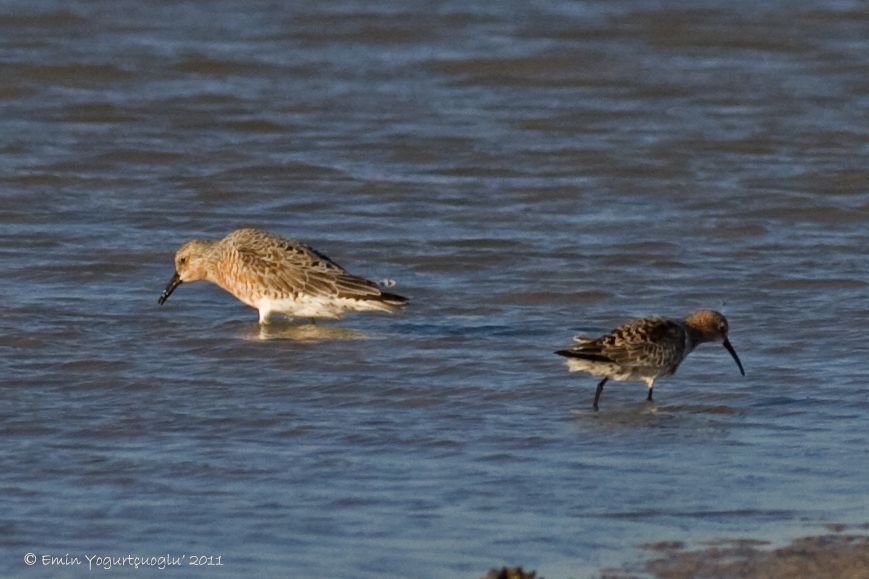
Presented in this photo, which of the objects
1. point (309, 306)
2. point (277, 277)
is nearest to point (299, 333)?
point (309, 306)

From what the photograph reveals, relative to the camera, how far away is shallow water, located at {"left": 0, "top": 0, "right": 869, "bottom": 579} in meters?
6.81

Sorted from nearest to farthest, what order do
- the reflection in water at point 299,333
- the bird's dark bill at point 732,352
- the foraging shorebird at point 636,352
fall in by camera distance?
1. the foraging shorebird at point 636,352
2. the bird's dark bill at point 732,352
3. the reflection in water at point 299,333

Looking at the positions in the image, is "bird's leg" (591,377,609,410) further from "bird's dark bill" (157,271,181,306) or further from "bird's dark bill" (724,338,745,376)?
"bird's dark bill" (157,271,181,306)

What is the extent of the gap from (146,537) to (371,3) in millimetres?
17189

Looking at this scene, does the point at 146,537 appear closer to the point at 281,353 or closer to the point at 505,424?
the point at 505,424

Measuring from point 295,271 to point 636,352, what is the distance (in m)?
3.08

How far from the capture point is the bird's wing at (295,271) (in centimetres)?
1075

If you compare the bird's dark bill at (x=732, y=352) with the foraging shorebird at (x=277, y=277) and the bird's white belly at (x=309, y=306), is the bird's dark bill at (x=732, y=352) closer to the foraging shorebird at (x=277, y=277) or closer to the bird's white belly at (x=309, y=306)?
the foraging shorebird at (x=277, y=277)

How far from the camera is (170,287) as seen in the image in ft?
36.7

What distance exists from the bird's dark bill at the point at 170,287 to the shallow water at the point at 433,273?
0.29 ft

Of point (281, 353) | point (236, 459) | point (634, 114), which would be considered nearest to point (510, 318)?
point (281, 353)

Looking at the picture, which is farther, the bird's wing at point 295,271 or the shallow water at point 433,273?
the bird's wing at point 295,271

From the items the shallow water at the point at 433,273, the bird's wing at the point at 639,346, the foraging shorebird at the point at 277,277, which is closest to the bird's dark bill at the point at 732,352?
the shallow water at the point at 433,273

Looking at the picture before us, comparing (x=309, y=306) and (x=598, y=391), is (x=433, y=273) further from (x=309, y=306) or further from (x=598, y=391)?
(x=598, y=391)
